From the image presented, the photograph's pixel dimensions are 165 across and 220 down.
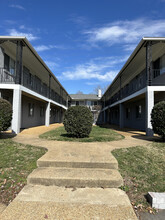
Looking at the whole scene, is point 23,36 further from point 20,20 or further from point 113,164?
point 113,164

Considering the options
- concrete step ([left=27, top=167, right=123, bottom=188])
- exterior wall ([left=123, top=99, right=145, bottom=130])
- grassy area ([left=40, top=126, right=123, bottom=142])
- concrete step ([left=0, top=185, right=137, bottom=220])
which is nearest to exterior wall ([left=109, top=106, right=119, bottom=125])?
exterior wall ([left=123, top=99, right=145, bottom=130])

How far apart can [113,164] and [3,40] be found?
1020 cm

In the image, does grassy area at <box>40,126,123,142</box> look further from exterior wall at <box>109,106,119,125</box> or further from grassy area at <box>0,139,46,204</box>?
→ exterior wall at <box>109,106,119,125</box>

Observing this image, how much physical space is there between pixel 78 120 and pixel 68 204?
4.92m

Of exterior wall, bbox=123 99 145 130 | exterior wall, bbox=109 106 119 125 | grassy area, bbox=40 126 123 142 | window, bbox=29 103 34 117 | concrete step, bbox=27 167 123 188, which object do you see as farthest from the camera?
exterior wall, bbox=109 106 119 125

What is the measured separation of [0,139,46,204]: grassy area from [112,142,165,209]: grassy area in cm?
230

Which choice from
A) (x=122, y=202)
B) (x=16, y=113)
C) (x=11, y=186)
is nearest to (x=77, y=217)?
(x=122, y=202)

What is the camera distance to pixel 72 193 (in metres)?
2.67

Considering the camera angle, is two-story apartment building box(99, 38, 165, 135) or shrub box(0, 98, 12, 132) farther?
two-story apartment building box(99, 38, 165, 135)

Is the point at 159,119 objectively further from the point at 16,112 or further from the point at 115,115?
the point at 115,115

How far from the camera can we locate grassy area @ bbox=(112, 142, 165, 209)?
2.82 meters

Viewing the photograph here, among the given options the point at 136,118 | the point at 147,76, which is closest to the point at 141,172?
the point at 147,76

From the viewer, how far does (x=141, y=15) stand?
8.01 m

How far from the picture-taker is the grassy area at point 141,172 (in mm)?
2818
